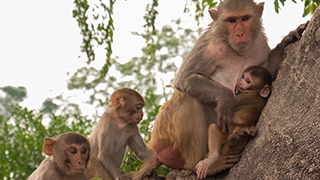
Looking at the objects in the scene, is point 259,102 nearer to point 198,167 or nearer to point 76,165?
point 198,167

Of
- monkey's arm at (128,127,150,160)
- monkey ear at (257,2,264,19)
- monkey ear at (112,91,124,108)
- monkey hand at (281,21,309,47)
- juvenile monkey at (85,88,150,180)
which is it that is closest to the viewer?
monkey hand at (281,21,309,47)

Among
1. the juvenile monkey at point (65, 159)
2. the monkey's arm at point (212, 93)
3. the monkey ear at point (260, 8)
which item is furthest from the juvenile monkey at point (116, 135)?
the monkey ear at point (260, 8)

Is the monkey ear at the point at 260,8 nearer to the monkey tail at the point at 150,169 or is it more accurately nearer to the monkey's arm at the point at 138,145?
the monkey tail at the point at 150,169

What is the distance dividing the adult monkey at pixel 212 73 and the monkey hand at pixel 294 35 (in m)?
0.13

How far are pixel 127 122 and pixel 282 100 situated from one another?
7.26 ft

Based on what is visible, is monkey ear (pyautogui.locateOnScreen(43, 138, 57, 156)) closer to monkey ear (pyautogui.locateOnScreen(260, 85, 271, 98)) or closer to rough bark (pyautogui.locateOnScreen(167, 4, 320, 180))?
rough bark (pyautogui.locateOnScreen(167, 4, 320, 180))

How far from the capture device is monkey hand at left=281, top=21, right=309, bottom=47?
2420mm

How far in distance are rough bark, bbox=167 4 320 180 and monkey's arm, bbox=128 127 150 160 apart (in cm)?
189

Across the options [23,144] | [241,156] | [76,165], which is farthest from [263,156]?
[23,144]

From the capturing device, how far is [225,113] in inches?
104

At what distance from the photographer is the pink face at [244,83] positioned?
2695mm

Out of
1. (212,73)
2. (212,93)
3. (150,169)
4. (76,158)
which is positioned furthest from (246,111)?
(76,158)

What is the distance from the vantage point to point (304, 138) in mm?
2002

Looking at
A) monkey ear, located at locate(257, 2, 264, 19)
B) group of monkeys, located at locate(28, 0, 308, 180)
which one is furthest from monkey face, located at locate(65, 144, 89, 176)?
monkey ear, located at locate(257, 2, 264, 19)
